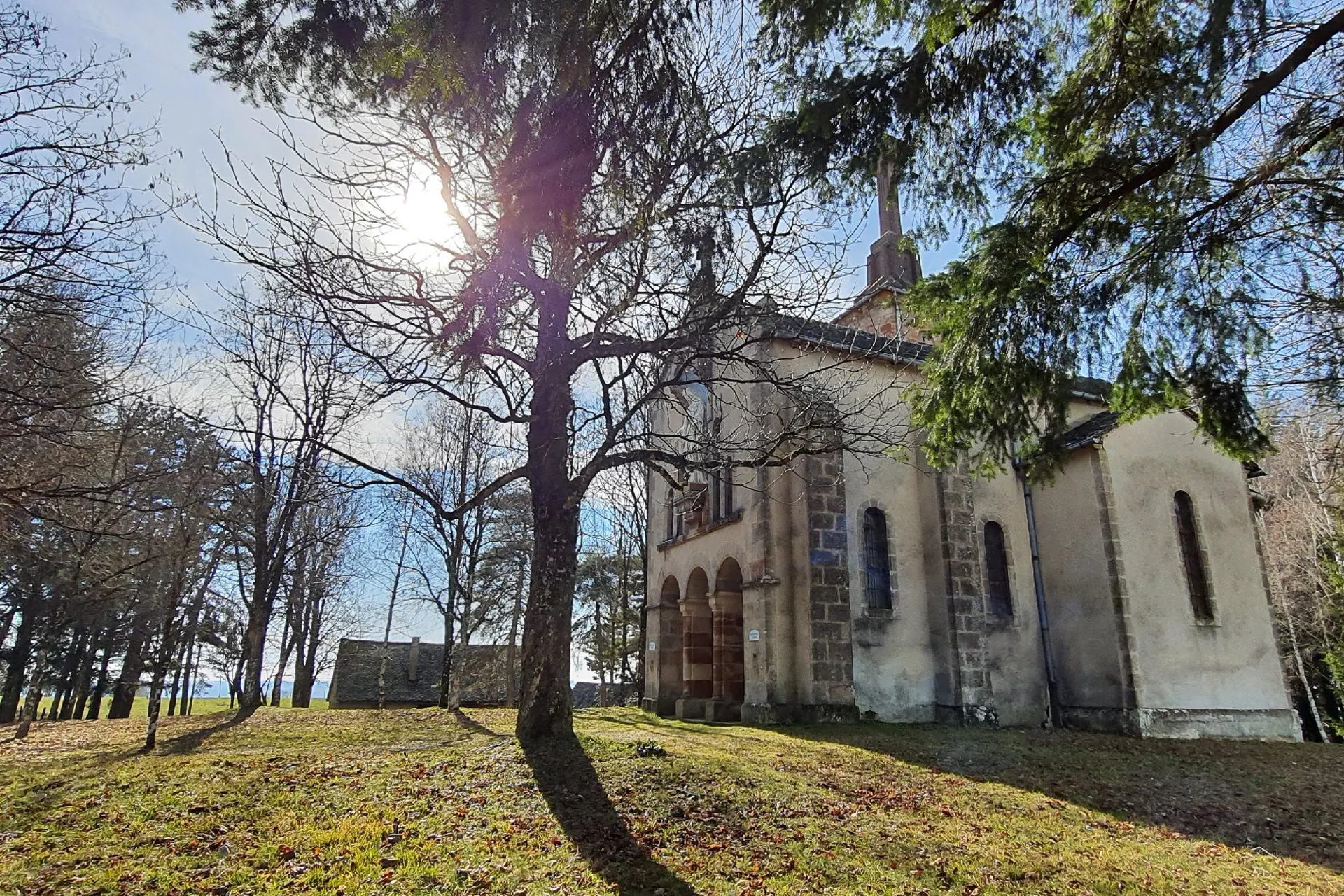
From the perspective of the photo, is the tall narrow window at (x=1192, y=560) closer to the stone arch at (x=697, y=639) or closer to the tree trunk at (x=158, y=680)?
the stone arch at (x=697, y=639)

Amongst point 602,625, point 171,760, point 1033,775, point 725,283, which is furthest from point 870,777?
point 602,625

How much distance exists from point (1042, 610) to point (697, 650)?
822cm

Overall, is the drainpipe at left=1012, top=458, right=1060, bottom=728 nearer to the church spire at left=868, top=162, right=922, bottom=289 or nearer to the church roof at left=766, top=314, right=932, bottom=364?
the church roof at left=766, top=314, right=932, bottom=364

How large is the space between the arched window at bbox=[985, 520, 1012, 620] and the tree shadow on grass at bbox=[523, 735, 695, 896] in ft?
38.6

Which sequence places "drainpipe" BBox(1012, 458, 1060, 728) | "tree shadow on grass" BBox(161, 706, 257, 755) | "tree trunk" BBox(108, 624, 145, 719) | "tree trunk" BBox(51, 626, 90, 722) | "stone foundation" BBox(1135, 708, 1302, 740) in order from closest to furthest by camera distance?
"tree shadow on grass" BBox(161, 706, 257, 755) → "stone foundation" BBox(1135, 708, 1302, 740) → "drainpipe" BBox(1012, 458, 1060, 728) → "tree trunk" BBox(108, 624, 145, 719) → "tree trunk" BBox(51, 626, 90, 722)

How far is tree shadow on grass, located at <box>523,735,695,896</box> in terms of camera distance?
520 centimetres

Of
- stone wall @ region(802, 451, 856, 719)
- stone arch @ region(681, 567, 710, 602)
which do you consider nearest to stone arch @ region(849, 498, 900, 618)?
stone wall @ region(802, 451, 856, 719)

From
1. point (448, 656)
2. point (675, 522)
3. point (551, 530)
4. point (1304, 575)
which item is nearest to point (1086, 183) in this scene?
point (551, 530)

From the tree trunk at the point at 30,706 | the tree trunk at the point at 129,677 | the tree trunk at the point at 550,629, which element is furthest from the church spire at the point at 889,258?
the tree trunk at the point at 129,677

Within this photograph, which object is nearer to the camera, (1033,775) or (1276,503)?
(1033,775)

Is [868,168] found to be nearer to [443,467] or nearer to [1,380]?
[1,380]

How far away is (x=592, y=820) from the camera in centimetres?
630

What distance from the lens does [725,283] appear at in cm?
862

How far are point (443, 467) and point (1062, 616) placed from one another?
18341mm
